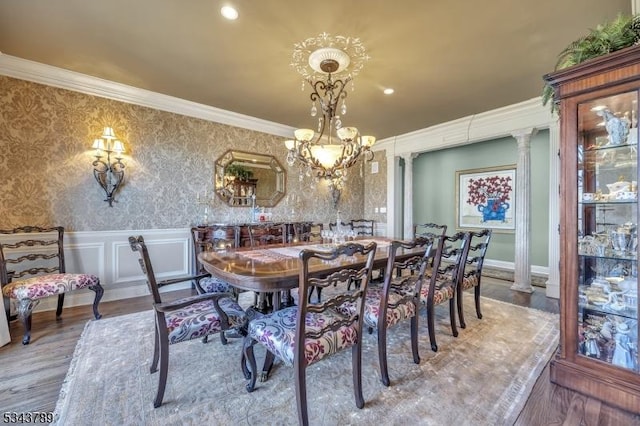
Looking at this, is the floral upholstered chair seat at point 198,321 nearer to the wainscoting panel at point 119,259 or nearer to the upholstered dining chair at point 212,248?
the upholstered dining chair at point 212,248

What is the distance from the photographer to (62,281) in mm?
2564

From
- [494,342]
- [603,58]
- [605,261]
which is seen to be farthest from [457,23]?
[494,342]

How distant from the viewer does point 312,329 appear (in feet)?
5.07

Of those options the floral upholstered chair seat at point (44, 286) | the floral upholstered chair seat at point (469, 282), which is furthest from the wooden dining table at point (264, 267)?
the floral upholstered chair seat at point (44, 286)

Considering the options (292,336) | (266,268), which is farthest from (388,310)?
(266,268)

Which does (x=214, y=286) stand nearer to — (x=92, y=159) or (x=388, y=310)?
(x=388, y=310)

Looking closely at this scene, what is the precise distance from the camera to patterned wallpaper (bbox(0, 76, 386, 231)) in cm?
286

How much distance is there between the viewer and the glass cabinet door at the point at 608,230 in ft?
5.38

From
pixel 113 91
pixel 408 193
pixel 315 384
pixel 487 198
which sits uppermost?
pixel 113 91

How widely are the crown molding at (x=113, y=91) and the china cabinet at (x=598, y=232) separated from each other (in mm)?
3757

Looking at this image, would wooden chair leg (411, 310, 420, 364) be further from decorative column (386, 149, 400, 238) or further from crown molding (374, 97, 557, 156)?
decorative column (386, 149, 400, 238)

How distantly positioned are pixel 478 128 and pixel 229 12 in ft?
12.7

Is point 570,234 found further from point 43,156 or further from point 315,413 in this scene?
point 43,156

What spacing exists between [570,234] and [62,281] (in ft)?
13.4
